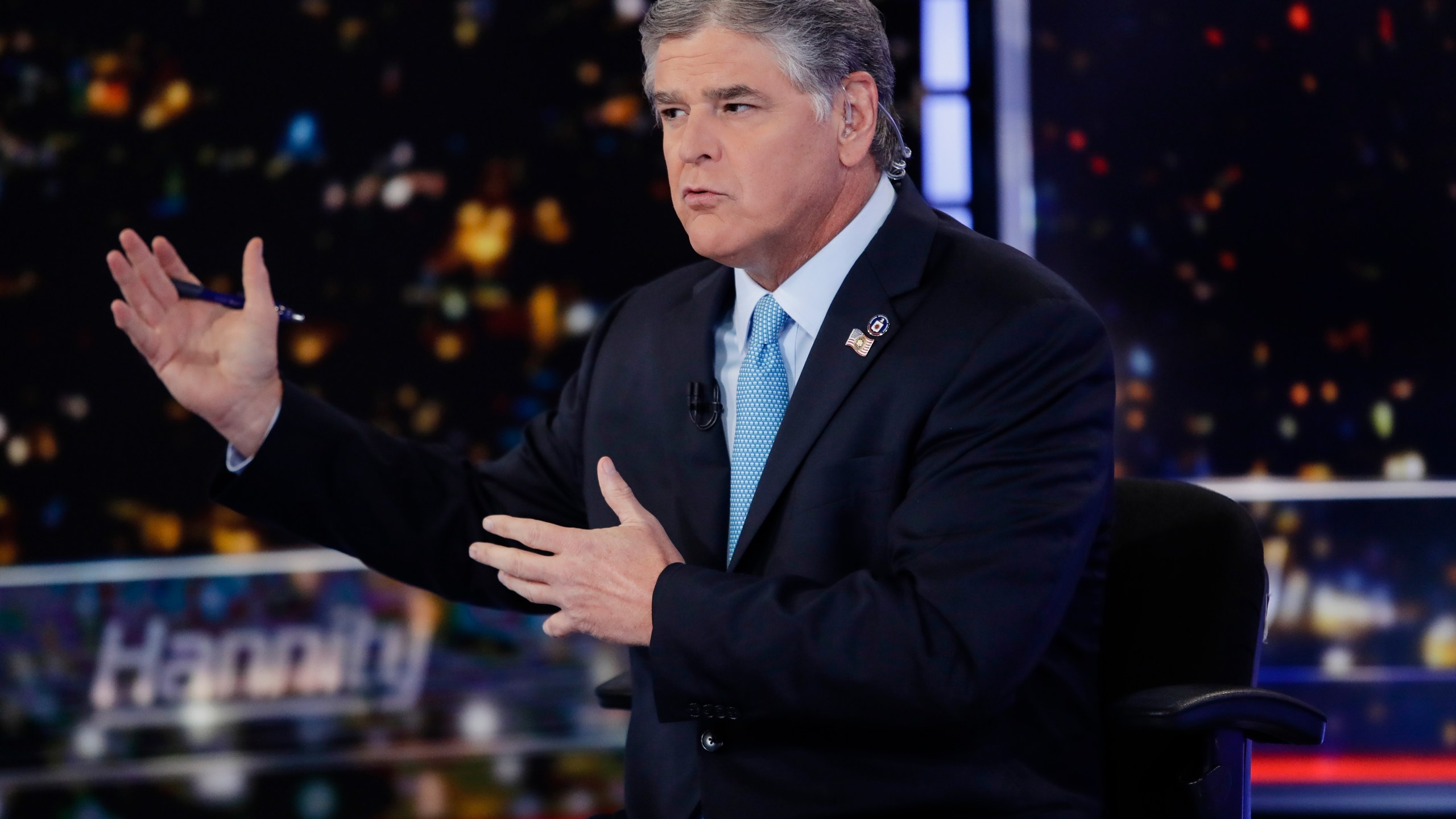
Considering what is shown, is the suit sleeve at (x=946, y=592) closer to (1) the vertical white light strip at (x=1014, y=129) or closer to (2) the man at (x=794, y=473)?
(2) the man at (x=794, y=473)

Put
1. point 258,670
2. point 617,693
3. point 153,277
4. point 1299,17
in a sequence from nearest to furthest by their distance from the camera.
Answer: point 153,277
point 617,693
point 1299,17
point 258,670

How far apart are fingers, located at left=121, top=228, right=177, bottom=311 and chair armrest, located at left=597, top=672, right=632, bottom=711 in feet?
2.40

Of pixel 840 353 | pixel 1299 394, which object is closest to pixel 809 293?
pixel 840 353

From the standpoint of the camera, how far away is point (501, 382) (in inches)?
123

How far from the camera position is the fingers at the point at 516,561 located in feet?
4.17

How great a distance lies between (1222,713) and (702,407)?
2.13 feet

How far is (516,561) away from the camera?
50.4 inches

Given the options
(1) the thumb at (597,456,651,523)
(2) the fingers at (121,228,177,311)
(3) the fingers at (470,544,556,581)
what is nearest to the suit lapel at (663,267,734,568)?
(1) the thumb at (597,456,651,523)

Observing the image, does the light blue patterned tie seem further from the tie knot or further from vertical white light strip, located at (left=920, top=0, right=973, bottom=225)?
vertical white light strip, located at (left=920, top=0, right=973, bottom=225)

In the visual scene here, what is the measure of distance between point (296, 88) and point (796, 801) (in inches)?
94.9

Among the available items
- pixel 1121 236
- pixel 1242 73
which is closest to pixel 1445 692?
pixel 1121 236

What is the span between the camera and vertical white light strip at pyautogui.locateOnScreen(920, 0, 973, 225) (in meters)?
3.00

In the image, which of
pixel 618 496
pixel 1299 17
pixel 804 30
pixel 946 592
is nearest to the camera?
pixel 946 592

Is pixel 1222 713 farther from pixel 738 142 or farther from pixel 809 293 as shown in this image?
pixel 738 142
